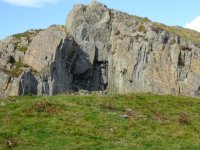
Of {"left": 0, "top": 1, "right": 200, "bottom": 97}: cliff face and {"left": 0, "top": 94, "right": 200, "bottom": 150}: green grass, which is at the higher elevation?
{"left": 0, "top": 1, "right": 200, "bottom": 97}: cliff face

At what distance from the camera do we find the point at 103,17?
309 feet

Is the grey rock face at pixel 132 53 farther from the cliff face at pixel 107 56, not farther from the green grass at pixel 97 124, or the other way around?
the green grass at pixel 97 124

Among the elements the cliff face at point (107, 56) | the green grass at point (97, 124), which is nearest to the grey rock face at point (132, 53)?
the cliff face at point (107, 56)

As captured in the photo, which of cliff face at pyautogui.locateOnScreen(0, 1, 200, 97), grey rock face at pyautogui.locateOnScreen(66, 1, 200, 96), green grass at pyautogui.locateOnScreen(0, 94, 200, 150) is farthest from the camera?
grey rock face at pyautogui.locateOnScreen(66, 1, 200, 96)

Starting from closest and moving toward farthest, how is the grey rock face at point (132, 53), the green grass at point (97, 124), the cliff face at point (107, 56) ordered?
the green grass at point (97, 124) < the cliff face at point (107, 56) < the grey rock face at point (132, 53)

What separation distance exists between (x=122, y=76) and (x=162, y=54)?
944 centimetres

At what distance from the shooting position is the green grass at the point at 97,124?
2877 centimetres

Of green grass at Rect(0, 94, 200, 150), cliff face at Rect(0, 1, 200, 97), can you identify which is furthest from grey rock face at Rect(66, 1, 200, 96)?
green grass at Rect(0, 94, 200, 150)

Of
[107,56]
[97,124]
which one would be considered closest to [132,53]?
[107,56]

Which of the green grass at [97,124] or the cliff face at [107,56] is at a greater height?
the cliff face at [107,56]

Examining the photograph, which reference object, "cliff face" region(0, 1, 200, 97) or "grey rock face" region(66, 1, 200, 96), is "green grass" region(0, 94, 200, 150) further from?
"grey rock face" region(66, 1, 200, 96)

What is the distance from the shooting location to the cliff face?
8059 cm

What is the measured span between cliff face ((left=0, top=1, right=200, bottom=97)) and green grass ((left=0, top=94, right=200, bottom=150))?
35112mm

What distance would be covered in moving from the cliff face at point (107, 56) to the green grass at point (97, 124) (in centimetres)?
3511
